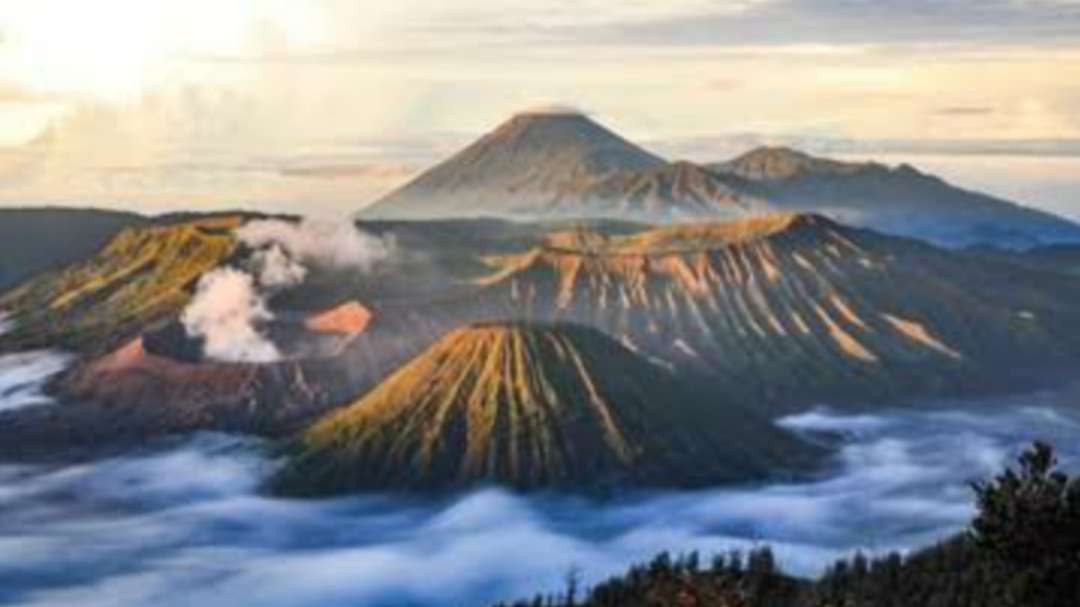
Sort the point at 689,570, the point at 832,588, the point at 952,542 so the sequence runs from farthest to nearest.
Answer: the point at 952,542
the point at 832,588
the point at 689,570

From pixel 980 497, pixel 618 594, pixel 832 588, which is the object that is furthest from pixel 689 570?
pixel 618 594

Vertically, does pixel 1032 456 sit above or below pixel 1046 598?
above

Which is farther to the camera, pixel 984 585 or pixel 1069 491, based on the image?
pixel 984 585

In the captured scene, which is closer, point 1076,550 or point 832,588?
point 1076,550

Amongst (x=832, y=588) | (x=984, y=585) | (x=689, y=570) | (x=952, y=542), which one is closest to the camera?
(x=689, y=570)

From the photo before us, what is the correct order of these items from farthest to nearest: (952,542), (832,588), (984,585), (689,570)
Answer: (952,542), (832,588), (984,585), (689,570)

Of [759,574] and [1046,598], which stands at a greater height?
[759,574]

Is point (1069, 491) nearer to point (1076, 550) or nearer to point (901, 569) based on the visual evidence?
point (1076, 550)

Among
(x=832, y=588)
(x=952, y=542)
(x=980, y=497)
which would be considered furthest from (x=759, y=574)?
(x=980, y=497)

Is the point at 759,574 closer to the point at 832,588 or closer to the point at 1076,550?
the point at 832,588
